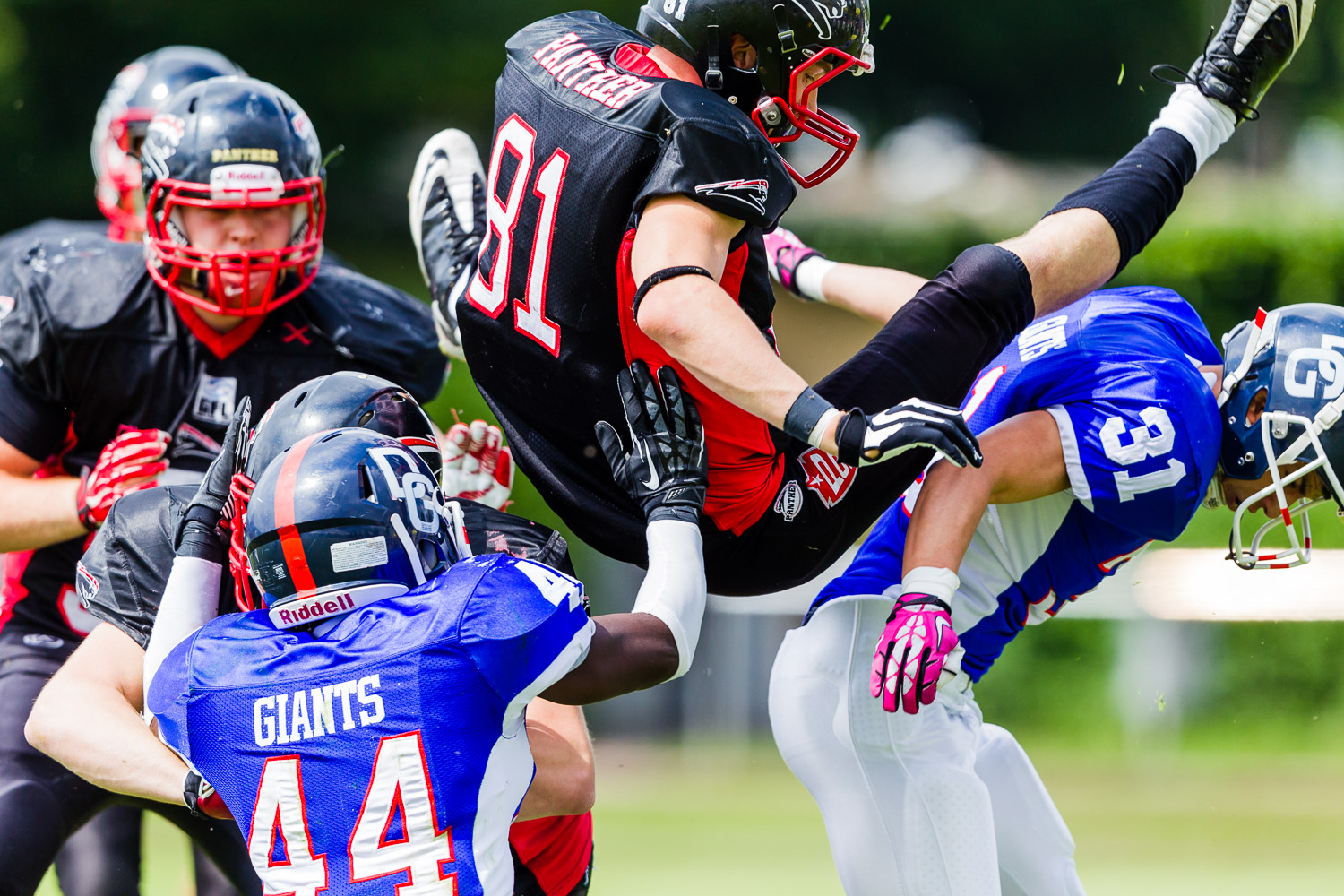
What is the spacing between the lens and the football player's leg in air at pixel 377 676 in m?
2.46

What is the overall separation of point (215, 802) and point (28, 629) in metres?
1.57

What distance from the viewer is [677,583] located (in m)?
2.92

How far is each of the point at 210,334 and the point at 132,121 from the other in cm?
179

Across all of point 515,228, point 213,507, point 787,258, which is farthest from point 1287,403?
point 213,507

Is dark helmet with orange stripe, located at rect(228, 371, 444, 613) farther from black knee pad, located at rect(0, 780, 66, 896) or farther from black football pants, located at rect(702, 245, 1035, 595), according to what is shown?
black knee pad, located at rect(0, 780, 66, 896)

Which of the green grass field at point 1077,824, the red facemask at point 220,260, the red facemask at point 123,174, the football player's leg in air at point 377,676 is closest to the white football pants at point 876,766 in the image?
the football player's leg in air at point 377,676

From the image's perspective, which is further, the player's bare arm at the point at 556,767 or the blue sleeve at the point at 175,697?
the player's bare arm at the point at 556,767

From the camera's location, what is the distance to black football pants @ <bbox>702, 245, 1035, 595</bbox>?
317cm

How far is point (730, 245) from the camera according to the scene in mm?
3125

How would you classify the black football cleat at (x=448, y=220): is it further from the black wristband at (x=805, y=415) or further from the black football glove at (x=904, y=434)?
the black football glove at (x=904, y=434)

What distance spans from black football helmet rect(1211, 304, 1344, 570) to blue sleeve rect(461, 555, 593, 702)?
152 cm

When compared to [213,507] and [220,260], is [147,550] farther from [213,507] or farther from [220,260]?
[220,260]

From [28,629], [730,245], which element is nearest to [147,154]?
[28,629]

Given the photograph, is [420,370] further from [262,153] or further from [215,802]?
Answer: [215,802]
